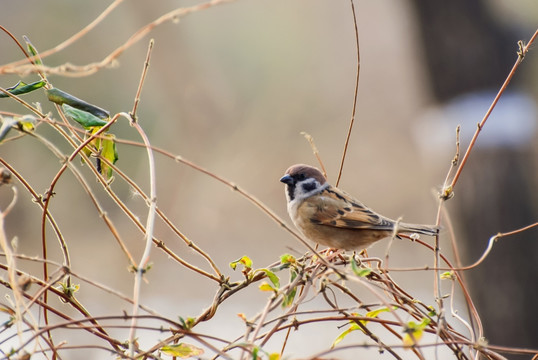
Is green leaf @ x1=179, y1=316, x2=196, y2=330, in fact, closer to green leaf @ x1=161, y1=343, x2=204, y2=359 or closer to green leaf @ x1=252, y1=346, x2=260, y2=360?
green leaf @ x1=161, y1=343, x2=204, y2=359

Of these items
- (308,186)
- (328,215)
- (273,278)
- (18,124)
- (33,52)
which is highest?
(308,186)

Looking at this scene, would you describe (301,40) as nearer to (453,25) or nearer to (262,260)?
(262,260)

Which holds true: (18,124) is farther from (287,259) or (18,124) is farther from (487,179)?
(487,179)

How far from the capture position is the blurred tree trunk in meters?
5.21

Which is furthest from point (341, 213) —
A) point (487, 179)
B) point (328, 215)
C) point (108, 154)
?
point (487, 179)

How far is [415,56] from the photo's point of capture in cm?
589

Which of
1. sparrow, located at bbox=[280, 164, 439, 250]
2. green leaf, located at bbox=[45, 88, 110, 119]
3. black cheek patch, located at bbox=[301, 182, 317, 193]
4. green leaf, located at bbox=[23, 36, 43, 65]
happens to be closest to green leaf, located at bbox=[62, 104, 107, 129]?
green leaf, located at bbox=[45, 88, 110, 119]

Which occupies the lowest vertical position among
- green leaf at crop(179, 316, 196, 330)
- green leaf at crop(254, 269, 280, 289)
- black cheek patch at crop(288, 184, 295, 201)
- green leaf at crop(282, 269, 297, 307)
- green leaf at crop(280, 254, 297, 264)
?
green leaf at crop(179, 316, 196, 330)

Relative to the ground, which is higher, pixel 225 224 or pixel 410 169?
pixel 410 169

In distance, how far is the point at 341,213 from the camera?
319 cm

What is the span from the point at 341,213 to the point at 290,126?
5.96 m

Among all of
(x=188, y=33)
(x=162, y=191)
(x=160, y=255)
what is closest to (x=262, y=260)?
(x=160, y=255)

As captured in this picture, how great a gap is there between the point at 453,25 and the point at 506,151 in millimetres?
1163

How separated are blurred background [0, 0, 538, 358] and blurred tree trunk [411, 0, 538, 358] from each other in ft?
0.04
